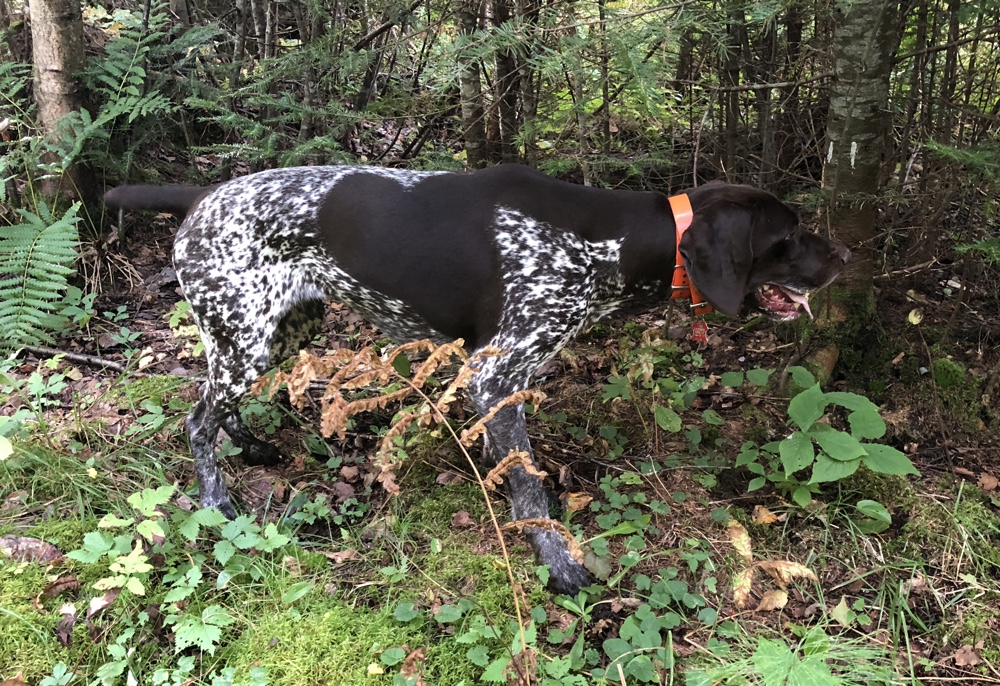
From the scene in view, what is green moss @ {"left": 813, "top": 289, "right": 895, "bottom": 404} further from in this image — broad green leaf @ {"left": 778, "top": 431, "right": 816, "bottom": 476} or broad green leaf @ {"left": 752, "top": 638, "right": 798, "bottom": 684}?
broad green leaf @ {"left": 752, "top": 638, "right": 798, "bottom": 684}

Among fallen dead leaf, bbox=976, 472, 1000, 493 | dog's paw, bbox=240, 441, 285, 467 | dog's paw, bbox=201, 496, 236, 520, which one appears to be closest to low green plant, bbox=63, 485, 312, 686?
dog's paw, bbox=201, 496, 236, 520

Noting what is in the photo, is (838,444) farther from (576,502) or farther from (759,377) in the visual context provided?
(576,502)

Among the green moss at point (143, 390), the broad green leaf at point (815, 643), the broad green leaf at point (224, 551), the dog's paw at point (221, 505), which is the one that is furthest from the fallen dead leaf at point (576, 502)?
the green moss at point (143, 390)

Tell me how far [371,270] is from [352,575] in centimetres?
139

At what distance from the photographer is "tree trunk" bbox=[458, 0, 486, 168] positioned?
477 cm

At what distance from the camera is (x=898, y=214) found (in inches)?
170

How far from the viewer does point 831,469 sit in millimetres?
3029

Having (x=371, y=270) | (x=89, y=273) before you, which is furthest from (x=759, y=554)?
(x=89, y=273)

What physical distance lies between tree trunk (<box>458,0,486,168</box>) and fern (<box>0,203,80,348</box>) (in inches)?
104

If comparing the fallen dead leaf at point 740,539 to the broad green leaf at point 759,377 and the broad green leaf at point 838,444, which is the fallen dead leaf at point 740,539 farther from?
the broad green leaf at point 759,377

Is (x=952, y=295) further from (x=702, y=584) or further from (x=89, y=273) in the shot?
(x=89, y=273)

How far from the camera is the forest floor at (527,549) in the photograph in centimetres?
261

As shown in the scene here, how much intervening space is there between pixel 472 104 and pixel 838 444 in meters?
3.31

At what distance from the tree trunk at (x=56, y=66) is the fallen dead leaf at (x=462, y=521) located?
155 inches
